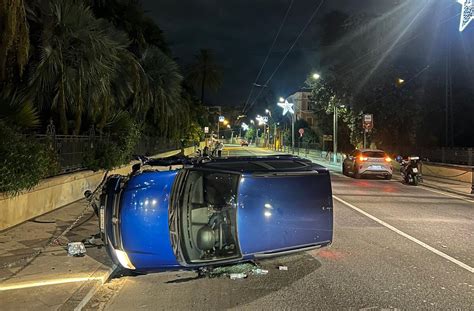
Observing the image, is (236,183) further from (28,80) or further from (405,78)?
(405,78)

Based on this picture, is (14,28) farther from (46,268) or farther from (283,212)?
(283,212)

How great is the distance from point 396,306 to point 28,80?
11.1 m

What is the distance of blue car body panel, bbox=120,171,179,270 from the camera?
19.2 ft

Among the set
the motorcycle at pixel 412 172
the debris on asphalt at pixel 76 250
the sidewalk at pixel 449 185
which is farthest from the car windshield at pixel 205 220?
the motorcycle at pixel 412 172

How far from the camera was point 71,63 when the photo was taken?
1391 centimetres

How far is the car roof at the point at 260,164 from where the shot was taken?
6.12 m

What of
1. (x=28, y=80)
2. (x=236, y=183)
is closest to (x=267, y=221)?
(x=236, y=183)

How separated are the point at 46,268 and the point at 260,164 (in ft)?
10.4

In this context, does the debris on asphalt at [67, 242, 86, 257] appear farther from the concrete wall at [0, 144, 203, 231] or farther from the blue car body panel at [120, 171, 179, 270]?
the concrete wall at [0, 144, 203, 231]

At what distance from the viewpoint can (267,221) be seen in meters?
5.95

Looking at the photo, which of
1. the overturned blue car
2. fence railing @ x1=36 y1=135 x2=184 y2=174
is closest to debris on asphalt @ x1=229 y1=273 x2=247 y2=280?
the overturned blue car

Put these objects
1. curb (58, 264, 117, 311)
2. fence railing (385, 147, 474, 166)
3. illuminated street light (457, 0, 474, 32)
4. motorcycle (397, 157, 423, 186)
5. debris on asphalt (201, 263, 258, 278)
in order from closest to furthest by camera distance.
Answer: curb (58, 264, 117, 311)
debris on asphalt (201, 263, 258, 278)
illuminated street light (457, 0, 474, 32)
motorcycle (397, 157, 423, 186)
fence railing (385, 147, 474, 166)

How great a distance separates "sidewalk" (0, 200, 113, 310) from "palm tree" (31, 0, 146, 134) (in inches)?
193

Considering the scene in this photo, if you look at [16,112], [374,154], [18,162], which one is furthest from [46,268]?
[374,154]
